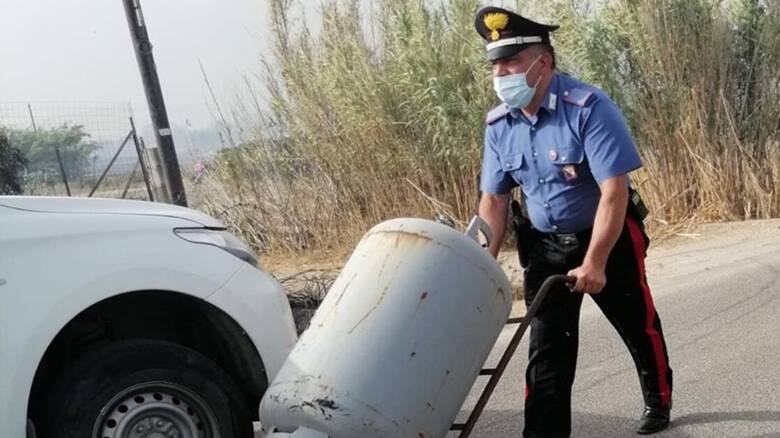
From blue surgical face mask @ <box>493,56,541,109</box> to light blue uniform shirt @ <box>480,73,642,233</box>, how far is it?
0.23 feet

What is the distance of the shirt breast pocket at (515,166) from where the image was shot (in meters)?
3.48

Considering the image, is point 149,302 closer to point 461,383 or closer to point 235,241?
point 235,241

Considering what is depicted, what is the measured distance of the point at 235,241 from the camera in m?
3.68

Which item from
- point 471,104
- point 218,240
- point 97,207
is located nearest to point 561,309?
point 218,240

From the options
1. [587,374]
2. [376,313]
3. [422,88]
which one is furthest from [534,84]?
[422,88]

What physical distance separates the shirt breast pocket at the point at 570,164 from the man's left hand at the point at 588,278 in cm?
36

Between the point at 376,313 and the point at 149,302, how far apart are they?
116cm

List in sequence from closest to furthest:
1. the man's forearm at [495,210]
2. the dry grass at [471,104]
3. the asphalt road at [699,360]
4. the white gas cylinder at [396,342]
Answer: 1. the white gas cylinder at [396,342]
2. the man's forearm at [495,210]
3. the asphalt road at [699,360]
4. the dry grass at [471,104]

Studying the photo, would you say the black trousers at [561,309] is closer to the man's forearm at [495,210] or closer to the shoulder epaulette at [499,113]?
the man's forearm at [495,210]

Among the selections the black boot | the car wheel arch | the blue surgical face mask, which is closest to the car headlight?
the car wheel arch

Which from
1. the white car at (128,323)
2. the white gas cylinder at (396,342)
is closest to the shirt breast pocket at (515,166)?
the white gas cylinder at (396,342)

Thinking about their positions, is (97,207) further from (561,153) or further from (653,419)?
(653,419)

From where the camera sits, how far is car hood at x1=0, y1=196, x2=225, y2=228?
337 centimetres

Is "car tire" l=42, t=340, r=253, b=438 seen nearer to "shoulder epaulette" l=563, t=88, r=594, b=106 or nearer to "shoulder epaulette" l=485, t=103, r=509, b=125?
"shoulder epaulette" l=485, t=103, r=509, b=125
